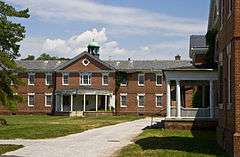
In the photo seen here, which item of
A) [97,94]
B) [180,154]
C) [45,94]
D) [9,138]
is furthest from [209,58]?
[45,94]

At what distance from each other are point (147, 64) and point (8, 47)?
32788 mm

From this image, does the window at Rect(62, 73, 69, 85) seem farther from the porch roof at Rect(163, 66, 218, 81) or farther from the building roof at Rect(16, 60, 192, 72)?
the porch roof at Rect(163, 66, 218, 81)

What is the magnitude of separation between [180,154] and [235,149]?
241 cm

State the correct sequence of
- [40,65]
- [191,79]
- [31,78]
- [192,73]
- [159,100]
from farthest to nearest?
[40,65] < [31,78] < [159,100] < [191,79] < [192,73]

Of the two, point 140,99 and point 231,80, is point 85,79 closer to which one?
point 140,99

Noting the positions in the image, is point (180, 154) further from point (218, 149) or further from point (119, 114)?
point (119, 114)

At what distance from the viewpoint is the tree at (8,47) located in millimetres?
37625

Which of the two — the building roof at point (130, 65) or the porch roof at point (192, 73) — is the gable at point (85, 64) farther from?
the porch roof at point (192, 73)

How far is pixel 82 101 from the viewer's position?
227 ft

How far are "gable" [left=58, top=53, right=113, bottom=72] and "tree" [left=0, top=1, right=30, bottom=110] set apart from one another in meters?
28.5

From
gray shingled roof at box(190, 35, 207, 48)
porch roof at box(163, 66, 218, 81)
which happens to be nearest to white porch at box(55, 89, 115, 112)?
gray shingled roof at box(190, 35, 207, 48)

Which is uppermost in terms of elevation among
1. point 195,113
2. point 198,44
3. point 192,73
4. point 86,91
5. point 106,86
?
point 198,44

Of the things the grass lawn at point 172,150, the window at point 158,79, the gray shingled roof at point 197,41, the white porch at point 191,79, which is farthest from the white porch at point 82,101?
the grass lawn at point 172,150

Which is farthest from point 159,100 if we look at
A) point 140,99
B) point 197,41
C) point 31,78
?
point 197,41
